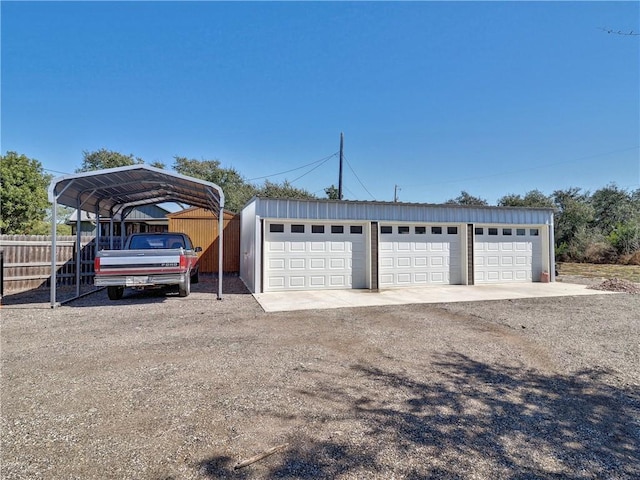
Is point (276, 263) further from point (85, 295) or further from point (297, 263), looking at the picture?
point (85, 295)

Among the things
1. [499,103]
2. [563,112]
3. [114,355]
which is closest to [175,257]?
[114,355]

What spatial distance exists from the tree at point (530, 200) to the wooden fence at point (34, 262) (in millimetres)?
27757

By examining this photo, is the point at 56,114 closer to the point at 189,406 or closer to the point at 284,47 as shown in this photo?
the point at 284,47

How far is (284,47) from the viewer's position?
1136 cm

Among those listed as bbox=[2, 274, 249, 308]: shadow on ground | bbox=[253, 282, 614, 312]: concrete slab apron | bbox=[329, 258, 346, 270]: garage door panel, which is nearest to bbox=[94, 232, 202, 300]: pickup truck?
bbox=[2, 274, 249, 308]: shadow on ground

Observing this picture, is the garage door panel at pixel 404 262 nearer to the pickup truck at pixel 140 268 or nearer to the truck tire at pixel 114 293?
the pickup truck at pixel 140 268

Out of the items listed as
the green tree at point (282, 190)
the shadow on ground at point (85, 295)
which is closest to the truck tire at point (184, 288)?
the shadow on ground at point (85, 295)

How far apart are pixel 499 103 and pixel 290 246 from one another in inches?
429

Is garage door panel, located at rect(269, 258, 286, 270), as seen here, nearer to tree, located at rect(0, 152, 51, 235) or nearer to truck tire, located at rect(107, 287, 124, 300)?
truck tire, located at rect(107, 287, 124, 300)

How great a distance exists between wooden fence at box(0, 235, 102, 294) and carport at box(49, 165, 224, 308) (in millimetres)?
655

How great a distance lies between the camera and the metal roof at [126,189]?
7.85m

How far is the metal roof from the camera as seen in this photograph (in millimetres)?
7852

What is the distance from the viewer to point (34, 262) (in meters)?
9.91

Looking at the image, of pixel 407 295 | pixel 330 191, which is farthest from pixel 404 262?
pixel 330 191
